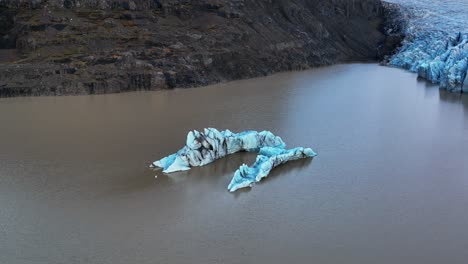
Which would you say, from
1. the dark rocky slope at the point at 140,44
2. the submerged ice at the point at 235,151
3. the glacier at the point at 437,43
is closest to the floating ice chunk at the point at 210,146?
the submerged ice at the point at 235,151

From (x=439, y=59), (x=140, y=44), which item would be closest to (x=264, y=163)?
(x=140, y=44)

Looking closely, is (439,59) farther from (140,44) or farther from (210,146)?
(210,146)

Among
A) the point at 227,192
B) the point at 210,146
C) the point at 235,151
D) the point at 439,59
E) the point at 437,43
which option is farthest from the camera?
the point at 437,43

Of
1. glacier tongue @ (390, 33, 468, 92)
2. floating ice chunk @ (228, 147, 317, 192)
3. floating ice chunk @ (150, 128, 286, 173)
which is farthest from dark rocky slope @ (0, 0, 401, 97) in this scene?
floating ice chunk @ (228, 147, 317, 192)

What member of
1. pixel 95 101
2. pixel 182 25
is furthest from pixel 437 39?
pixel 95 101

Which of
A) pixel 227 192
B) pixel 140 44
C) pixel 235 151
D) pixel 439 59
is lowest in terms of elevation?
pixel 227 192

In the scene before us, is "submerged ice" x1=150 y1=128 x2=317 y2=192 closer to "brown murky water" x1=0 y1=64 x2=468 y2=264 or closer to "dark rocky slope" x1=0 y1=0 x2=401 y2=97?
"brown murky water" x1=0 y1=64 x2=468 y2=264

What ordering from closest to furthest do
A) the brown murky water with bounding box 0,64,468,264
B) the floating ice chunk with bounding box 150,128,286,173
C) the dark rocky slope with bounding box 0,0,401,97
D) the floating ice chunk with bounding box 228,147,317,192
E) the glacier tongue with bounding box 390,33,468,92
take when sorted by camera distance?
the brown murky water with bounding box 0,64,468,264, the floating ice chunk with bounding box 228,147,317,192, the floating ice chunk with bounding box 150,128,286,173, the dark rocky slope with bounding box 0,0,401,97, the glacier tongue with bounding box 390,33,468,92
